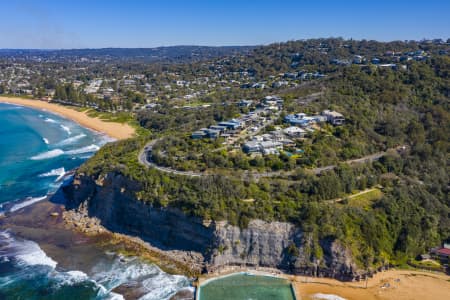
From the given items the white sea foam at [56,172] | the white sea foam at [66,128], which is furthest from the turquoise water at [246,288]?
the white sea foam at [66,128]

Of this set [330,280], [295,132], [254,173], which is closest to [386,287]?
[330,280]

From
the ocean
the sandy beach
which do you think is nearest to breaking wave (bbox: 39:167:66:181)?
the ocean

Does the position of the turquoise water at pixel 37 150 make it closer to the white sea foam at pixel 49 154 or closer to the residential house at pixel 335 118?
the white sea foam at pixel 49 154

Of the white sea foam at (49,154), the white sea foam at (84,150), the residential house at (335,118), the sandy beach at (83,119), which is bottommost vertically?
the white sea foam at (49,154)

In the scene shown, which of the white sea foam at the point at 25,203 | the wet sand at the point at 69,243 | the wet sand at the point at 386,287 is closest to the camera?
the wet sand at the point at 386,287

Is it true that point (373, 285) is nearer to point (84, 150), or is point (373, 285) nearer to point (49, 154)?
point (84, 150)

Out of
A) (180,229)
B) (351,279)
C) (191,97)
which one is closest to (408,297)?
(351,279)
